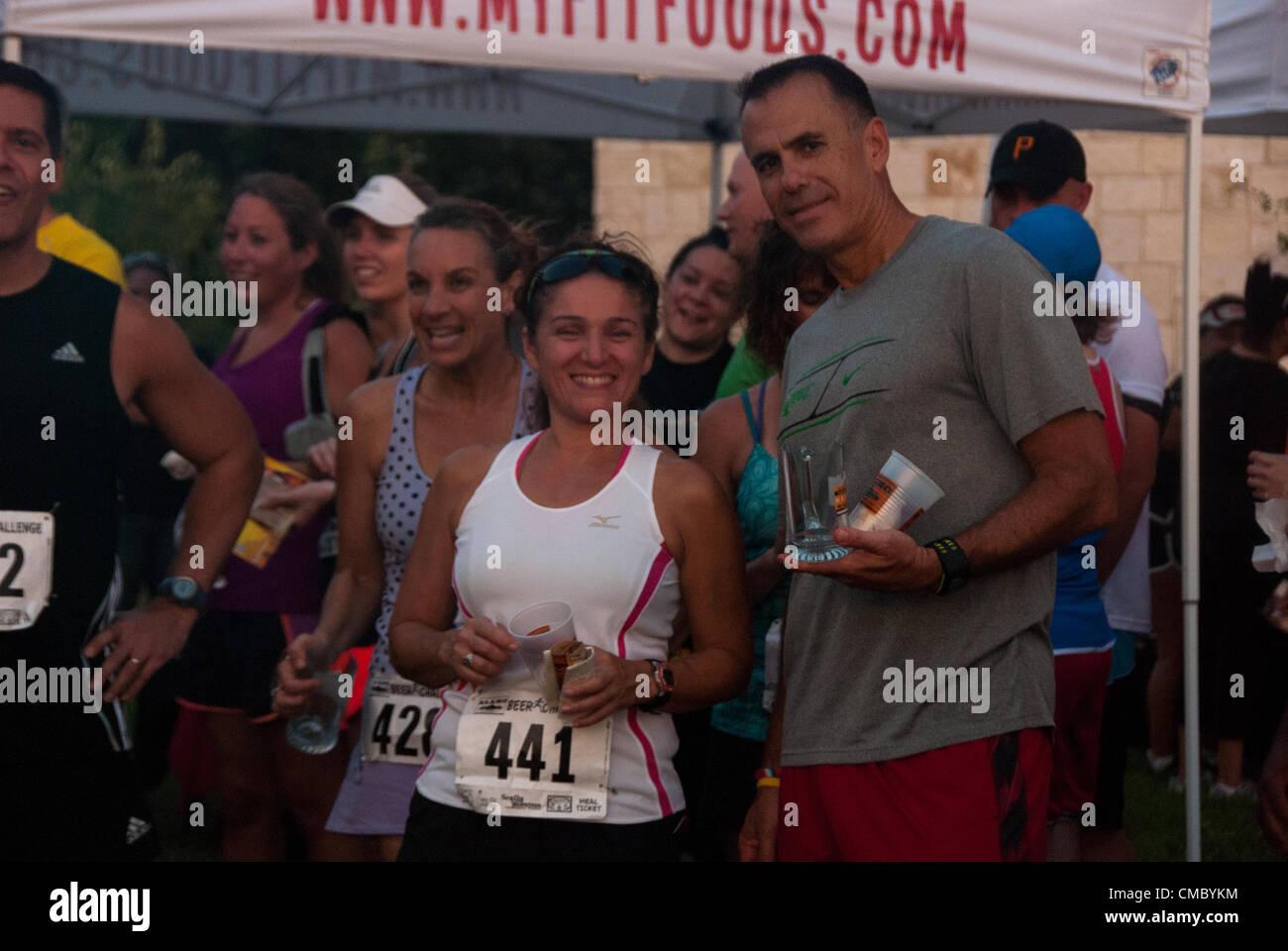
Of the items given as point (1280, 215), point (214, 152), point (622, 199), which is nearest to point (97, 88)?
point (622, 199)

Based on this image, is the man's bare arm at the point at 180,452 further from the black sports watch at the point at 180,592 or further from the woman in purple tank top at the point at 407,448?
the woman in purple tank top at the point at 407,448

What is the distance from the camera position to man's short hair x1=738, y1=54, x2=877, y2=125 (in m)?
2.66

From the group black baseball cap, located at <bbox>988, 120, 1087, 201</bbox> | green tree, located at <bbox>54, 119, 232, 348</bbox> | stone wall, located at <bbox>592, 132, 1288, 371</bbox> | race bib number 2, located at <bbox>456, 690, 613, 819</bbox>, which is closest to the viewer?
race bib number 2, located at <bbox>456, 690, 613, 819</bbox>

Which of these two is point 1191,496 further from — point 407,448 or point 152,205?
point 152,205

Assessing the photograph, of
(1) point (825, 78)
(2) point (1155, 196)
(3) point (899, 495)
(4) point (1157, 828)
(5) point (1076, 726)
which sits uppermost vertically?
(2) point (1155, 196)

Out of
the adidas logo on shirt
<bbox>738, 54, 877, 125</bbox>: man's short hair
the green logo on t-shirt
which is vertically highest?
<bbox>738, 54, 877, 125</bbox>: man's short hair

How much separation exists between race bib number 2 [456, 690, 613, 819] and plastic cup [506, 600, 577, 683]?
135 mm

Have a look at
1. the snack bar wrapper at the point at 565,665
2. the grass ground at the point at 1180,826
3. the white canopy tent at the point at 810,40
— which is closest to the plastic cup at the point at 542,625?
the snack bar wrapper at the point at 565,665

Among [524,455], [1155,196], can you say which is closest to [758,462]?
[524,455]

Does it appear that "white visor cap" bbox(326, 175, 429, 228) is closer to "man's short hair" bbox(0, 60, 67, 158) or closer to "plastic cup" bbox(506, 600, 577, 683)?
"man's short hair" bbox(0, 60, 67, 158)

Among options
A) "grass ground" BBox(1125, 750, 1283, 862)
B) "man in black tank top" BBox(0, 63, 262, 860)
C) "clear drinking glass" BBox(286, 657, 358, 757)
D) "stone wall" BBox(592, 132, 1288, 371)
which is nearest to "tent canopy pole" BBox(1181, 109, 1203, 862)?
"grass ground" BBox(1125, 750, 1283, 862)

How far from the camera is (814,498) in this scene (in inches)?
99.3

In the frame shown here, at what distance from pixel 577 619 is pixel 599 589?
69 millimetres
